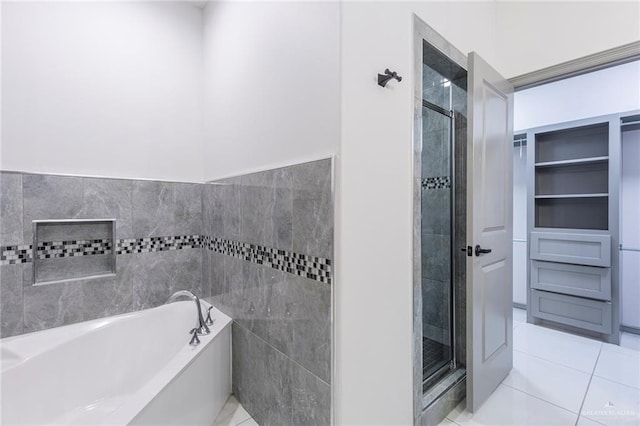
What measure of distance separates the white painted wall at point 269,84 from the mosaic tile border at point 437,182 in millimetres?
1168

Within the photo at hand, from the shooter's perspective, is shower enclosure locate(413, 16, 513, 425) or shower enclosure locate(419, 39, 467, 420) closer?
shower enclosure locate(413, 16, 513, 425)

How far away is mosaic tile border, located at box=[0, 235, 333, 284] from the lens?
4.40 ft

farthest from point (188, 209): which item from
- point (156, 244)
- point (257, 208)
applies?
point (257, 208)

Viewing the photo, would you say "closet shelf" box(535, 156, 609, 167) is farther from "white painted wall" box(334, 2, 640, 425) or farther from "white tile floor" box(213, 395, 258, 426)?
"white tile floor" box(213, 395, 258, 426)

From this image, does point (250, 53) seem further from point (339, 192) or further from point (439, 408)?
point (439, 408)

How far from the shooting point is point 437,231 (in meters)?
2.15

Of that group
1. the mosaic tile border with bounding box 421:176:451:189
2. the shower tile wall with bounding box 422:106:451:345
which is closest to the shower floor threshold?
the shower tile wall with bounding box 422:106:451:345

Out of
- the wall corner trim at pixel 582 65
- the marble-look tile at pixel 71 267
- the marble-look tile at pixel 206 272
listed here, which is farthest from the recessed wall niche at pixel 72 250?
the wall corner trim at pixel 582 65

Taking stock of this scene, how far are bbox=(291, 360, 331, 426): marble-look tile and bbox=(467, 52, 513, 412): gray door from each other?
99 cm

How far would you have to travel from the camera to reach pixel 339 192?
1.20 metres

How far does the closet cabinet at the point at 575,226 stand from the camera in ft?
8.79

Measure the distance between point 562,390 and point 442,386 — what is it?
3.04 ft

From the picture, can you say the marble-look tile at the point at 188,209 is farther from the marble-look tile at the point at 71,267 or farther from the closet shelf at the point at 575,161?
the closet shelf at the point at 575,161

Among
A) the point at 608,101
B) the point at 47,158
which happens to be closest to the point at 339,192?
the point at 47,158
